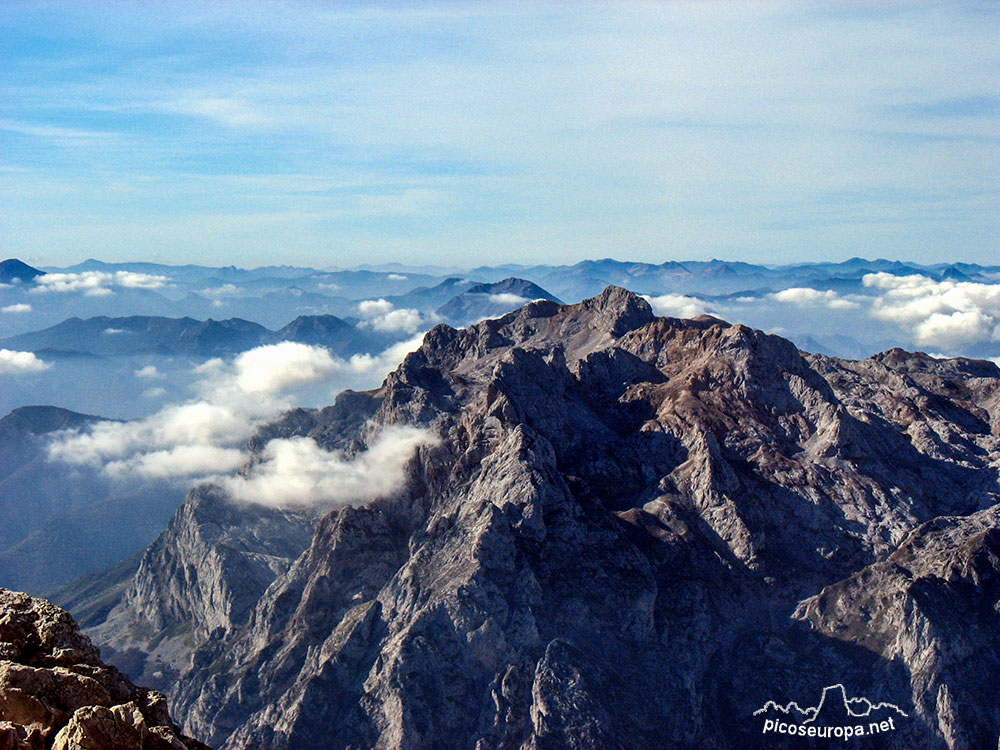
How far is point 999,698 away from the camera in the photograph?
182500mm

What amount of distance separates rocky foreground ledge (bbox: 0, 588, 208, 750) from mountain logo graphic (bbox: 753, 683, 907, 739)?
7031 inches

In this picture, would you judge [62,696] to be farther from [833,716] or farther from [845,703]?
[845,703]

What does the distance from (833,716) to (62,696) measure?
618 feet

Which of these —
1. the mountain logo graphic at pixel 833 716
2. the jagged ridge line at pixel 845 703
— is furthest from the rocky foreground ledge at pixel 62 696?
the jagged ridge line at pixel 845 703

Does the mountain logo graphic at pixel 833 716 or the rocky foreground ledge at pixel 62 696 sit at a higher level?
the rocky foreground ledge at pixel 62 696

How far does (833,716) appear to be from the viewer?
185250 mm

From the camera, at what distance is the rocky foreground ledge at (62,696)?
29.4 m

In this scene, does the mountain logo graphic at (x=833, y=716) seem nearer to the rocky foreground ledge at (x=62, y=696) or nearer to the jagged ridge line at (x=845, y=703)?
the jagged ridge line at (x=845, y=703)

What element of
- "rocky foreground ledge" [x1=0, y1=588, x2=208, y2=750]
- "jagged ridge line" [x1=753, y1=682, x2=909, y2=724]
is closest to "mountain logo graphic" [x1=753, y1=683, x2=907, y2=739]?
"jagged ridge line" [x1=753, y1=682, x2=909, y2=724]

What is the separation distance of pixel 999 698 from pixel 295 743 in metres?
154

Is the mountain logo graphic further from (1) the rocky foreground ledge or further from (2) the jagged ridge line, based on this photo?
(1) the rocky foreground ledge

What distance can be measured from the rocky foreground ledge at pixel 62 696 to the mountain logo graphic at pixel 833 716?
179m

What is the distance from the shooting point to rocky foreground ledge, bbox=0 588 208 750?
29.4 meters

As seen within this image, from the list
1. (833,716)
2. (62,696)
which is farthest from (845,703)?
(62,696)
